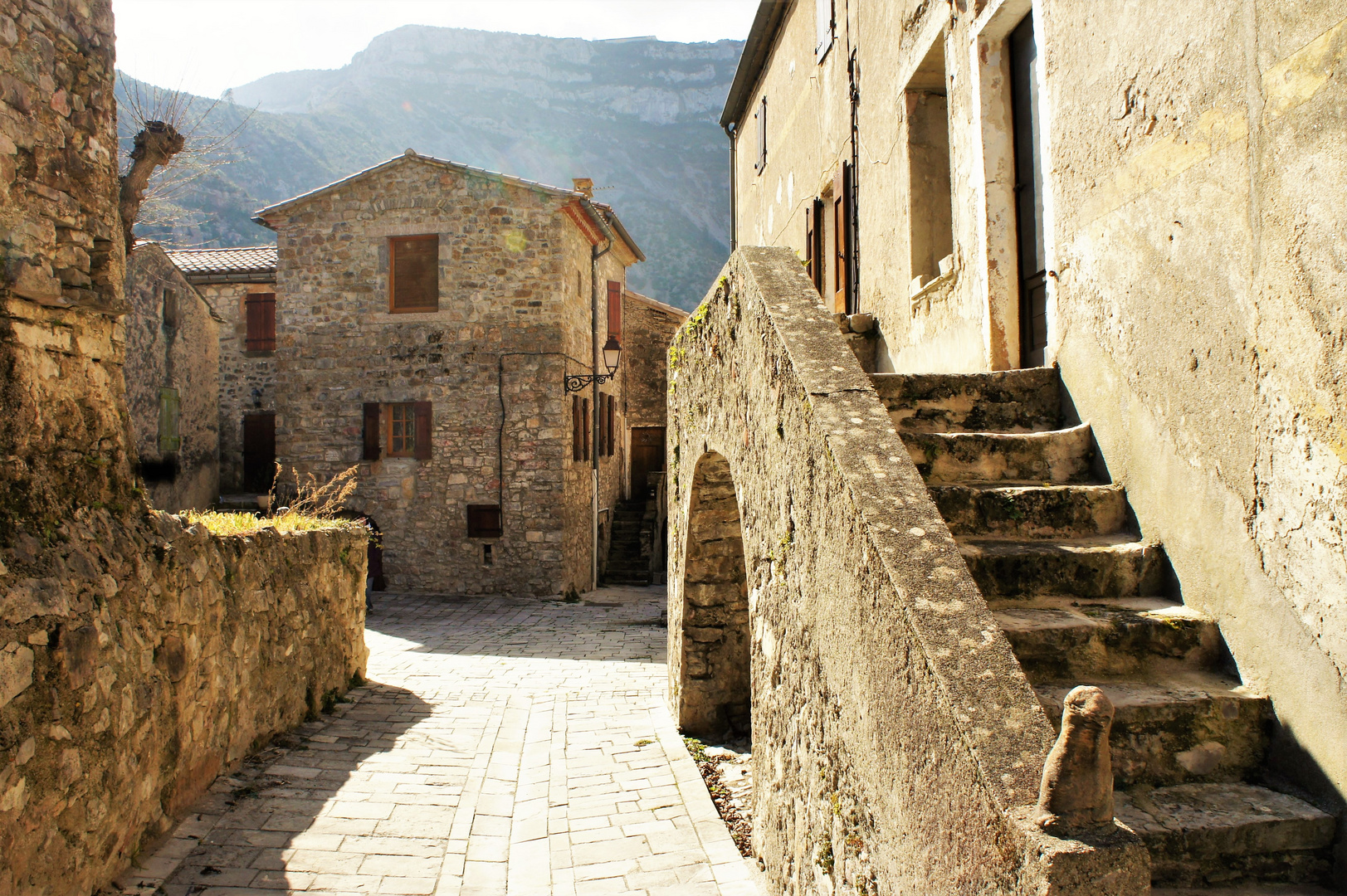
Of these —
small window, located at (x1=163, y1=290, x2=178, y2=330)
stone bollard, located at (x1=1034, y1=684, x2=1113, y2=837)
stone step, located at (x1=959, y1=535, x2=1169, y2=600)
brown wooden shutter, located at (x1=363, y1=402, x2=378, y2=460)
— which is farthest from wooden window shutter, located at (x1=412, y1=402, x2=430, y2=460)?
Answer: stone bollard, located at (x1=1034, y1=684, x2=1113, y2=837)

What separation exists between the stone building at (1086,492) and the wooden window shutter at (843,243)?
2.91m

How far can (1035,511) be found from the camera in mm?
2945

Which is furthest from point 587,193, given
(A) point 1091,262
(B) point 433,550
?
(A) point 1091,262

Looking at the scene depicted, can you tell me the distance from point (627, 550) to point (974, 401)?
14092 mm

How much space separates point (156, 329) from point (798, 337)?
1554cm

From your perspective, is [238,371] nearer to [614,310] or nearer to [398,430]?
[398,430]

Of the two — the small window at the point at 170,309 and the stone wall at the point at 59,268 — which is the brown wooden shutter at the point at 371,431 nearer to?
the small window at the point at 170,309

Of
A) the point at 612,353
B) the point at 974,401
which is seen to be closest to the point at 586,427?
the point at 612,353

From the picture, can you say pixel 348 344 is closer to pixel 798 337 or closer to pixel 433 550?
pixel 433 550

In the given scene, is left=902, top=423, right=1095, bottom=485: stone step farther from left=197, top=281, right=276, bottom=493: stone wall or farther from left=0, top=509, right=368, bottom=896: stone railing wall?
left=197, top=281, right=276, bottom=493: stone wall

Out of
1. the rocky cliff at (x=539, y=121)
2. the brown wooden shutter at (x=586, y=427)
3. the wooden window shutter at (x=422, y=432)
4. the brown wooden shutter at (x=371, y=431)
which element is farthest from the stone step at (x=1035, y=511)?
the rocky cliff at (x=539, y=121)

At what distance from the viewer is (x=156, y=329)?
1469 cm

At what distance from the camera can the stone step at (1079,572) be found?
2684mm

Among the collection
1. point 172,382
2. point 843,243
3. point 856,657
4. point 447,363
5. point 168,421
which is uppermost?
point 843,243
